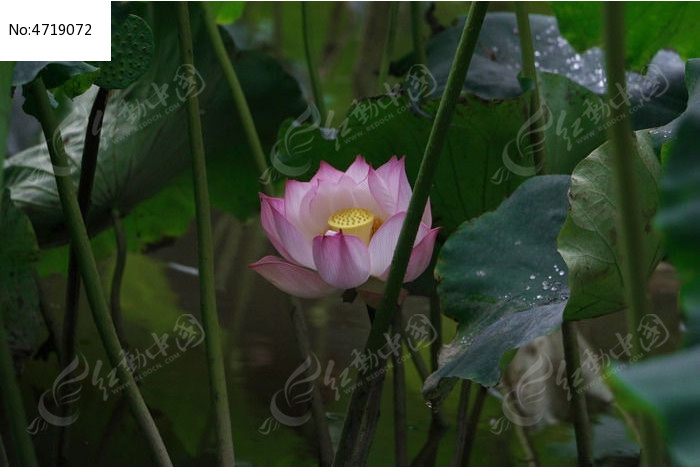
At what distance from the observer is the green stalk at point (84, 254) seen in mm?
524

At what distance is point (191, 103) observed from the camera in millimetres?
582

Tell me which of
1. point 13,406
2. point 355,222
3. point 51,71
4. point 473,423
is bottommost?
point 473,423

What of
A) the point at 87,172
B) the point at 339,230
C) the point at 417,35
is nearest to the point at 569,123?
the point at 417,35

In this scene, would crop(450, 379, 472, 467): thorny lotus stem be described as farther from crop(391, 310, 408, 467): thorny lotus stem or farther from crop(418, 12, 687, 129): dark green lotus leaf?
crop(418, 12, 687, 129): dark green lotus leaf

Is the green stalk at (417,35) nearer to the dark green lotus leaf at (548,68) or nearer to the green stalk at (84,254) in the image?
the dark green lotus leaf at (548,68)

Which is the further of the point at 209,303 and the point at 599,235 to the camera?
the point at 209,303

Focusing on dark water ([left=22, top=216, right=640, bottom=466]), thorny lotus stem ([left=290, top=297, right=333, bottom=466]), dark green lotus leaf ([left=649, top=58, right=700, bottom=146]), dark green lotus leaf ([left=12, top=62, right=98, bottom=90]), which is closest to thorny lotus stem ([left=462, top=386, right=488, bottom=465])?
dark water ([left=22, top=216, right=640, bottom=466])

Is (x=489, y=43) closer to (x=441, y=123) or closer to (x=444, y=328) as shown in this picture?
(x=444, y=328)

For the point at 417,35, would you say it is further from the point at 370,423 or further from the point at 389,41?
the point at 370,423

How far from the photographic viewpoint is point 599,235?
0.44 metres

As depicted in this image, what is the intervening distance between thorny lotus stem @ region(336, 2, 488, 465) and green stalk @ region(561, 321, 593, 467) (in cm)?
17

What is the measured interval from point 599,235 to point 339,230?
15 centimetres

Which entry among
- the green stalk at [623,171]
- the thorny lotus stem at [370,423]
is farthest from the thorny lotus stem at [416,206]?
the green stalk at [623,171]

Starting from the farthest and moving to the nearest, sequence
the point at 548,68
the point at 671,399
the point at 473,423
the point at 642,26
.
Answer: the point at 548,68
the point at 473,423
the point at 642,26
the point at 671,399
